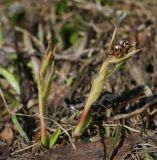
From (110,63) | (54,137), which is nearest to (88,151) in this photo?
(54,137)

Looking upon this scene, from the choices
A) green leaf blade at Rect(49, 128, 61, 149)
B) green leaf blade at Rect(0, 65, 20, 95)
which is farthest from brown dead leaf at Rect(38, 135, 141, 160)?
green leaf blade at Rect(0, 65, 20, 95)

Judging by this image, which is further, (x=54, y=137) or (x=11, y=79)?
(x=11, y=79)

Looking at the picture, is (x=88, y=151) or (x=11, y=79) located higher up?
(x=11, y=79)

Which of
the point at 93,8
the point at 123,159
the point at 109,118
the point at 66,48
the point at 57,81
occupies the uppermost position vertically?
the point at 93,8

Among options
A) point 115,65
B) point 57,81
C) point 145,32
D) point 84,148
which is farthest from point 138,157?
point 145,32

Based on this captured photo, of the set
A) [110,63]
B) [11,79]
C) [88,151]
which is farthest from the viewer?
[11,79]

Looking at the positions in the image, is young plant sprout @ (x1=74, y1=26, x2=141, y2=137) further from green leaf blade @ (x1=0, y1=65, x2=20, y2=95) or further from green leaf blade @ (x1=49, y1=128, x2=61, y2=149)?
green leaf blade @ (x1=0, y1=65, x2=20, y2=95)

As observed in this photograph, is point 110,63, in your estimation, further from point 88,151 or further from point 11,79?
point 11,79

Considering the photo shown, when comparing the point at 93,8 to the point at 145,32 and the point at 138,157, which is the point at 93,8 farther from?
the point at 138,157

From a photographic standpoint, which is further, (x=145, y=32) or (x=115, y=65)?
(x=145, y=32)

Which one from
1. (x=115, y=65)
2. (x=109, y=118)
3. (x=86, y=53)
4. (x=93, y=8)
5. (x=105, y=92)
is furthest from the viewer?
(x=93, y=8)

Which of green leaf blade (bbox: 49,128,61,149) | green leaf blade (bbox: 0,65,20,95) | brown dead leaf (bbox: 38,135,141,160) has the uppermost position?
green leaf blade (bbox: 0,65,20,95)
